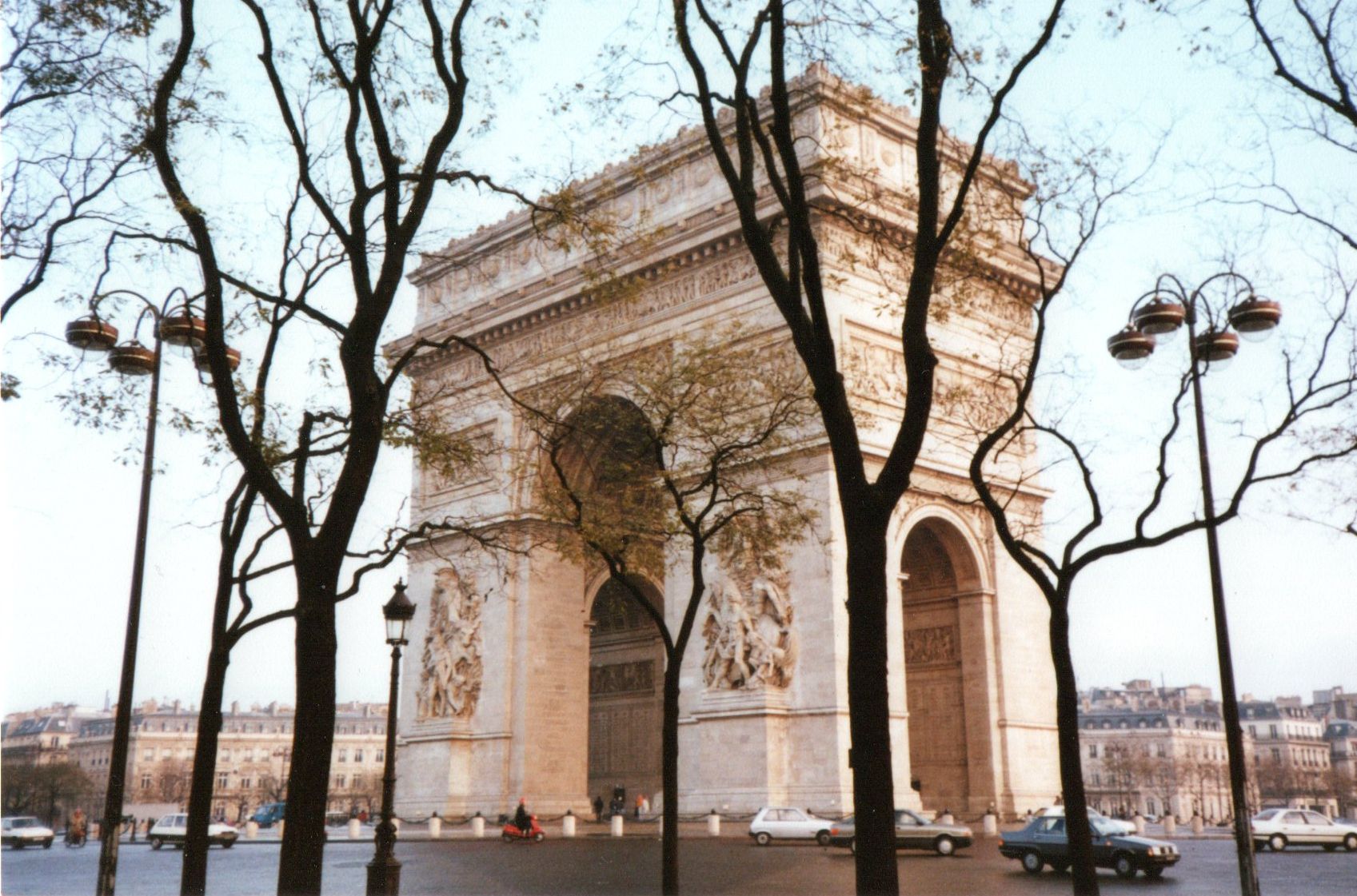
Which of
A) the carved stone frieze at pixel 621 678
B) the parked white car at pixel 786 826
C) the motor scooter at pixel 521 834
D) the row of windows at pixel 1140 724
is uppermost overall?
the row of windows at pixel 1140 724

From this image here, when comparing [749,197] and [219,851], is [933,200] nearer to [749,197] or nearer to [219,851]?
[749,197]

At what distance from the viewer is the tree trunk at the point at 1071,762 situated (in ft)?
44.5

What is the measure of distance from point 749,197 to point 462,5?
402cm

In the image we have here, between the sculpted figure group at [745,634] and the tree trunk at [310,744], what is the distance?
16568 millimetres

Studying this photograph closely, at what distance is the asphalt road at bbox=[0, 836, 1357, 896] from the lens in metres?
18.4

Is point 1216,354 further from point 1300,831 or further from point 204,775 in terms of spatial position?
point 1300,831

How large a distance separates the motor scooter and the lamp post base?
1381cm

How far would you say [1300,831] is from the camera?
31.9 metres

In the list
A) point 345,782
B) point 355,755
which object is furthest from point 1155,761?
point 355,755

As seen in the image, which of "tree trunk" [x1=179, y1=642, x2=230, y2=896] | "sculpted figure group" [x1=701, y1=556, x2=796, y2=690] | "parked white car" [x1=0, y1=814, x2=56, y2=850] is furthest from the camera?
"parked white car" [x1=0, y1=814, x2=56, y2=850]

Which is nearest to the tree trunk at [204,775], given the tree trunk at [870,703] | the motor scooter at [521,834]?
the tree trunk at [870,703]

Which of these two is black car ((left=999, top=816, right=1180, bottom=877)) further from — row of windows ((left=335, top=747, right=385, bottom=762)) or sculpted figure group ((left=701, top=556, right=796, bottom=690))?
row of windows ((left=335, top=747, right=385, bottom=762))

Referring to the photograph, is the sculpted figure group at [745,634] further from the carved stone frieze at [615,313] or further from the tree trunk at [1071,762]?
the tree trunk at [1071,762]

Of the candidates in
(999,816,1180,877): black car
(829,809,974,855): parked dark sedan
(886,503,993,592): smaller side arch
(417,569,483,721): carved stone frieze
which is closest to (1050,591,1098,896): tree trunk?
(999,816,1180,877): black car
